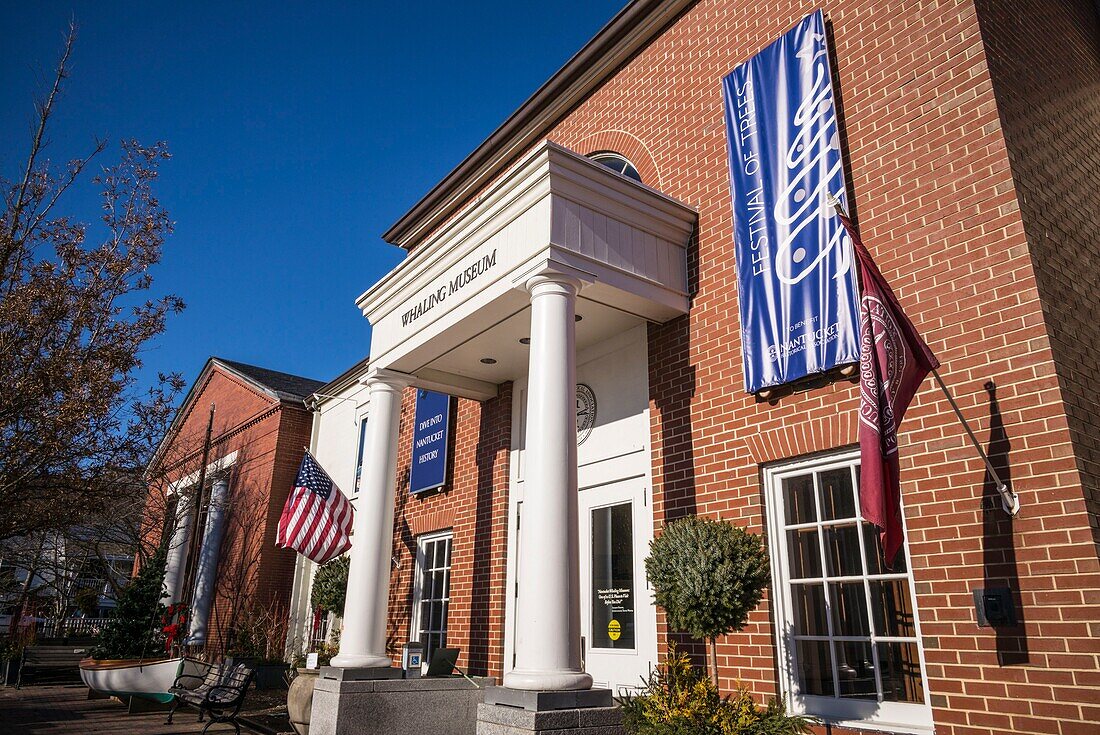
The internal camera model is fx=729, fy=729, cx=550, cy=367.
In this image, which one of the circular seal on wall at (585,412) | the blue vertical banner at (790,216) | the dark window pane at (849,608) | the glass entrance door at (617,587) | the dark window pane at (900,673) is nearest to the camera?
the dark window pane at (900,673)

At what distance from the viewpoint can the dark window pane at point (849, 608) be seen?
5.84m

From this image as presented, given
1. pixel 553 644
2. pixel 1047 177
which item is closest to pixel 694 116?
pixel 1047 177

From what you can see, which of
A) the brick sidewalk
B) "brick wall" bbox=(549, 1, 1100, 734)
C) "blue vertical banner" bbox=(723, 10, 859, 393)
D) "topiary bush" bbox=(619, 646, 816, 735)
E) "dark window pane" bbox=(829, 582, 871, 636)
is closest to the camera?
"brick wall" bbox=(549, 1, 1100, 734)

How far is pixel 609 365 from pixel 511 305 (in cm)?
161

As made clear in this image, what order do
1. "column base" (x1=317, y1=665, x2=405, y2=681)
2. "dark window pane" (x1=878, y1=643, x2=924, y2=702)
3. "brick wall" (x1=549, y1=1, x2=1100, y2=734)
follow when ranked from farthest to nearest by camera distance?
"column base" (x1=317, y1=665, x2=405, y2=681), "dark window pane" (x1=878, y1=643, x2=924, y2=702), "brick wall" (x1=549, y1=1, x2=1100, y2=734)

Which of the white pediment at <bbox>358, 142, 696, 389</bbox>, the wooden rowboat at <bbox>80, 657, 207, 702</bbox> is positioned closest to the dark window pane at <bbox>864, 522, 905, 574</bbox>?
the white pediment at <bbox>358, 142, 696, 389</bbox>

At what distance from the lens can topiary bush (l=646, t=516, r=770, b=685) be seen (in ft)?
19.5

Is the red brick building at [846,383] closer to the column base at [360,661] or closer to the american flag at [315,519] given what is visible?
the column base at [360,661]

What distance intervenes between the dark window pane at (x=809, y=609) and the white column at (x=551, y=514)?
189 cm

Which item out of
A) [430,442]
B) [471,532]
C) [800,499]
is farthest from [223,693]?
[800,499]

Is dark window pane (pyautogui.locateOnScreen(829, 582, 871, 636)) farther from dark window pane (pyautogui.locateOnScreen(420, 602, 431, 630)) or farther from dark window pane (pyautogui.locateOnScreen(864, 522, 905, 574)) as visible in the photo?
dark window pane (pyautogui.locateOnScreen(420, 602, 431, 630))

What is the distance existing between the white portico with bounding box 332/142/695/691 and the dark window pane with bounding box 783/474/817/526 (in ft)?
6.47

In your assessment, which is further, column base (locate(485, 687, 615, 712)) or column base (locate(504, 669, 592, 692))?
column base (locate(504, 669, 592, 692))

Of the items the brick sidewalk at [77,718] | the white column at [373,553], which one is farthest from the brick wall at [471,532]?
the brick sidewalk at [77,718]
